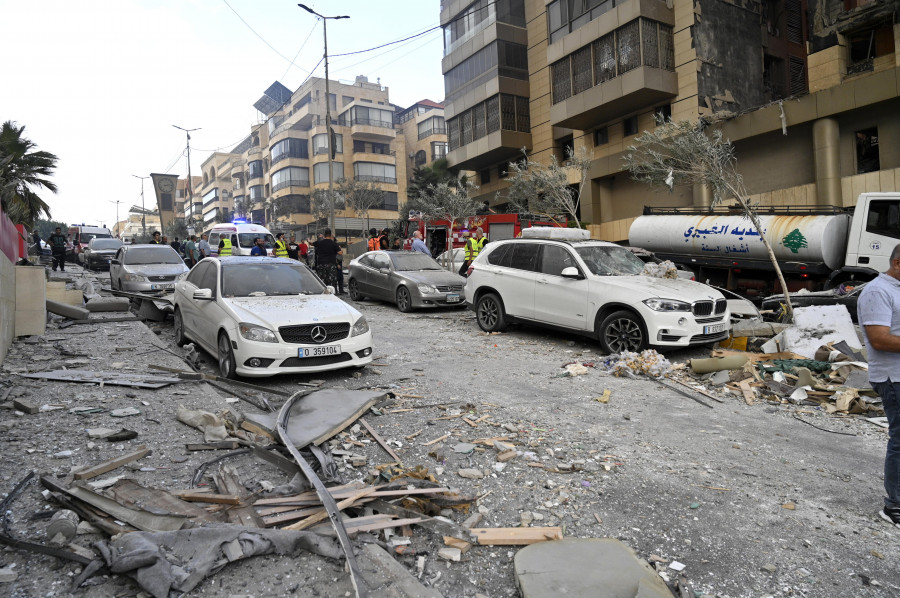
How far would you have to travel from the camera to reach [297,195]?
66438 millimetres

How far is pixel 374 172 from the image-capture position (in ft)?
211

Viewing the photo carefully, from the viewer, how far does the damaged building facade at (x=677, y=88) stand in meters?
18.8

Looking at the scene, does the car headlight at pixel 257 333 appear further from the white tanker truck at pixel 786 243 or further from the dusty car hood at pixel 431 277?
the white tanker truck at pixel 786 243

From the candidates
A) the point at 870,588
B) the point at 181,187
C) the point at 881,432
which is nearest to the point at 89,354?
the point at 870,588

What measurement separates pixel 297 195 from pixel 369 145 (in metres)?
10.3

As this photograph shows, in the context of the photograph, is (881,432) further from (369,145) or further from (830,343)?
(369,145)

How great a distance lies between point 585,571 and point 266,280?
21.0 feet

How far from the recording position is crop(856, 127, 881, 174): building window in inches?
731

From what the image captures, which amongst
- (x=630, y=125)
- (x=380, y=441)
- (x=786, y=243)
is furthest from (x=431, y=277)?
(x=630, y=125)

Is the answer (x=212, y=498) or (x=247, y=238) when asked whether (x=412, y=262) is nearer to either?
(x=212, y=498)

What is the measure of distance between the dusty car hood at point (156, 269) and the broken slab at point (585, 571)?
1325cm


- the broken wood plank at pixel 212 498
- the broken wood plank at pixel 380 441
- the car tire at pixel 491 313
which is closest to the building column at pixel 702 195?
the car tire at pixel 491 313

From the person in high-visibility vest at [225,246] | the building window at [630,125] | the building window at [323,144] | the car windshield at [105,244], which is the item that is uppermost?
the building window at [323,144]

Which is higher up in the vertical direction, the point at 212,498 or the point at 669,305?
the point at 669,305
